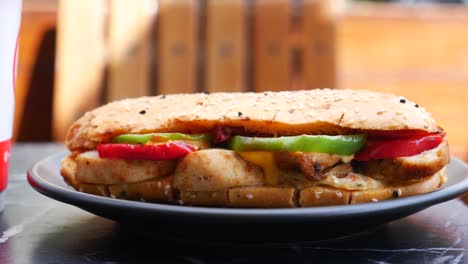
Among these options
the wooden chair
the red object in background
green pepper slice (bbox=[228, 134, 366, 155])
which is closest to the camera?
green pepper slice (bbox=[228, 134, 366, 155])

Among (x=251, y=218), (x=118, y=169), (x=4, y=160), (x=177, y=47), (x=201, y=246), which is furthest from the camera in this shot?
(x=177, y=47)

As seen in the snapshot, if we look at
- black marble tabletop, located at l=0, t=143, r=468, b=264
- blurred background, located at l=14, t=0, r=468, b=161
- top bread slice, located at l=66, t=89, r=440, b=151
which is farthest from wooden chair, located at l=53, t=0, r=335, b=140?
black marble tabletop, located at l=0, t=143, r=468, b=264

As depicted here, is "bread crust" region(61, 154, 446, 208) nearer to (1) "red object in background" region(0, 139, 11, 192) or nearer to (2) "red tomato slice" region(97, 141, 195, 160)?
(2) "red tomato slice" region(97, 141, 195, 160)

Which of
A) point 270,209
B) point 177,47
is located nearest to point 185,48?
point 177,47

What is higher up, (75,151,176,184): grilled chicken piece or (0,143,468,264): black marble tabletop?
(75,151,176,184): grilled chicken piece

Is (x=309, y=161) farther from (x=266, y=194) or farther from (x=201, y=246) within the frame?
(x=201, y=246)

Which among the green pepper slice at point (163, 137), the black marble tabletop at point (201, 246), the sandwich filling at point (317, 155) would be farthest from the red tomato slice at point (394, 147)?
the green pepper slice at point (163, 137)

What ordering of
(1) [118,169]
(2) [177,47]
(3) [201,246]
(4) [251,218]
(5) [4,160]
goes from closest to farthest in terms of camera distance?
1. (4) [251,218]
2. (3) [201,246]
3. (1) [118,169]
4. (5) [4,160]
5. (2) [177,47]
